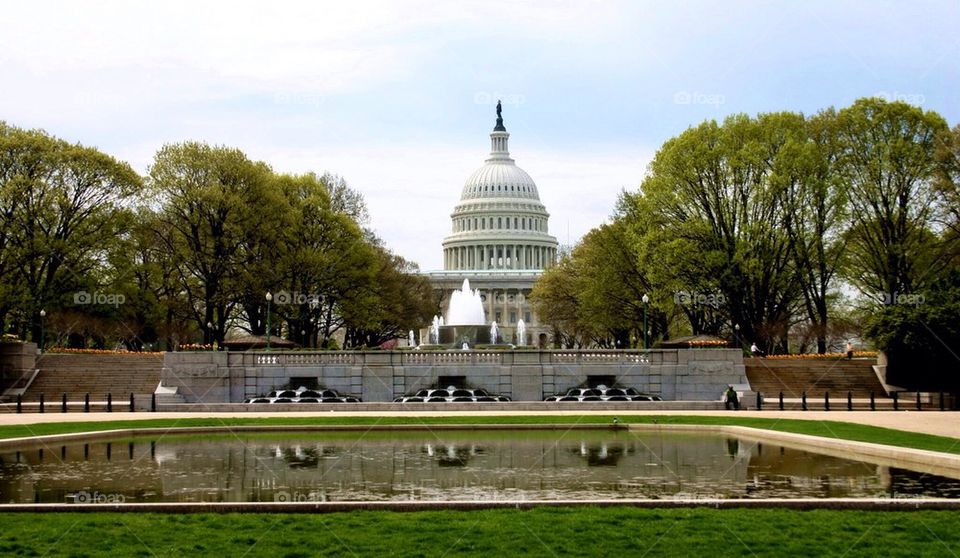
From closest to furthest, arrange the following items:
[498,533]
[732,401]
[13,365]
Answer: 1. [498,533]
2. [732,401]
3. [13,365]

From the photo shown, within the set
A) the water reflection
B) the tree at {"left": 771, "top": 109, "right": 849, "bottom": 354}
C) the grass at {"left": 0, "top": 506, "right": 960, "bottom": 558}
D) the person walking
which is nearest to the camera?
the grass at {"left": 0, "top": 506, "right": 960, "bottom": 558}

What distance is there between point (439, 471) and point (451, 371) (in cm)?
3229

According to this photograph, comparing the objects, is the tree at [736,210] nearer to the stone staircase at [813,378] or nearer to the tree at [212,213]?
the stone staircase at [813,378]

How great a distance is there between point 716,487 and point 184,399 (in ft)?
126

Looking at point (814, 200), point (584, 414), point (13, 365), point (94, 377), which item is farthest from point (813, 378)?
point (13, 365)

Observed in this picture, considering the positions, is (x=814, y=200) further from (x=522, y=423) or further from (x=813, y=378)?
(x=522, y=423)

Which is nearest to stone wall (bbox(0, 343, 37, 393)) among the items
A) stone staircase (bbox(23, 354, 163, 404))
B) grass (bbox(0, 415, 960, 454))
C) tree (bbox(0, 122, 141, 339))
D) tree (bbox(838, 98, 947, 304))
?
stone staircase (bbox(23, 354, 163, 404))

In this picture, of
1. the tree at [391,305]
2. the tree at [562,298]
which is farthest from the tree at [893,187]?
the tree at [391,305]

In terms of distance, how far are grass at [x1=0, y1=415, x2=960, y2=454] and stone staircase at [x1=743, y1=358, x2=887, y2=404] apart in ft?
60.5

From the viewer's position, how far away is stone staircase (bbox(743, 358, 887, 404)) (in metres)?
59.8

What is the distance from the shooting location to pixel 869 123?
69312mm

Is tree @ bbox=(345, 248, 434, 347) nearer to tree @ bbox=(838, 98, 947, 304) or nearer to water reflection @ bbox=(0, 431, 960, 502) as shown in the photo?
tree @ bbox=(838, 98, 947, 304)

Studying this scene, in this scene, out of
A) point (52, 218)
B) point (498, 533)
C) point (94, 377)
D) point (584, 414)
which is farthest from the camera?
point (52, 218)

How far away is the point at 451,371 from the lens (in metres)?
57.9
